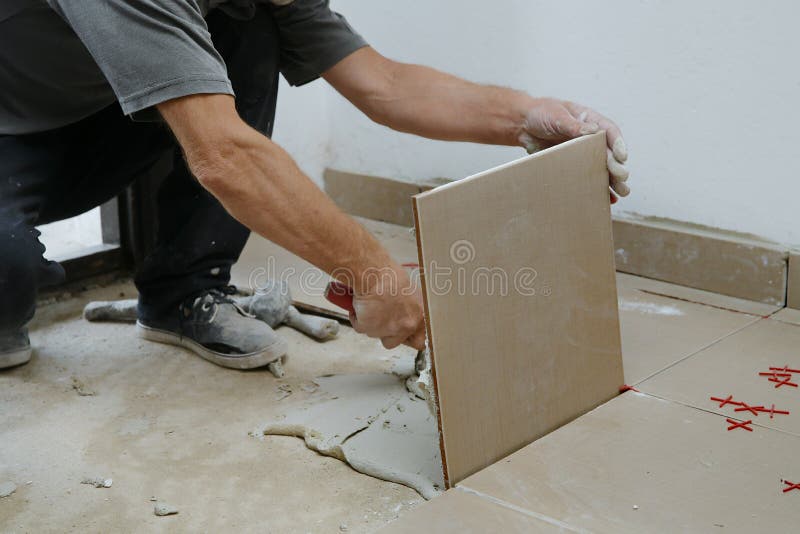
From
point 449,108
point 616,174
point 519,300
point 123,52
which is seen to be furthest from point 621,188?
point 123,52

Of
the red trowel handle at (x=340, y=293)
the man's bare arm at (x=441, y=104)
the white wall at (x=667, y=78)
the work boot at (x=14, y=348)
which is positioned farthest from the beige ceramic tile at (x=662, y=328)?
the work boot at (x=14, y=348)

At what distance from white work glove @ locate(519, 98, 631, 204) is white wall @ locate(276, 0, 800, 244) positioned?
22.9 inches

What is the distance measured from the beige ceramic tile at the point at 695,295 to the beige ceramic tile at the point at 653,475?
0.65m

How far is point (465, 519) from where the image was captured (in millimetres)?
1364

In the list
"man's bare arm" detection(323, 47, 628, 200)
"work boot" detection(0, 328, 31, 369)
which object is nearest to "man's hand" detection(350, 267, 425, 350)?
"man's bare arm" detection(323, 47, 628, 200)

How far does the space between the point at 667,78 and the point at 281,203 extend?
128 centimetres

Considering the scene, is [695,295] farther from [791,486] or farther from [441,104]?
[791,486]

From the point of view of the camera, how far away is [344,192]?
3166mm

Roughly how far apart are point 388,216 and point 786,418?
162 centimetres

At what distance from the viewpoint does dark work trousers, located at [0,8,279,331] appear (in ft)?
6.14

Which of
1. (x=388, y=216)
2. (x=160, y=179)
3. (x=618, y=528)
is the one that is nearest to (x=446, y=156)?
(x=388, y=216)

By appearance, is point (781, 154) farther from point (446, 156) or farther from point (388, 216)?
point (388, 216)

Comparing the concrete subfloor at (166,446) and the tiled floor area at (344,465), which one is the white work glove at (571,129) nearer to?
the tiled floor area at (344,465)

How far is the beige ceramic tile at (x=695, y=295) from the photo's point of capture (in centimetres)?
226
